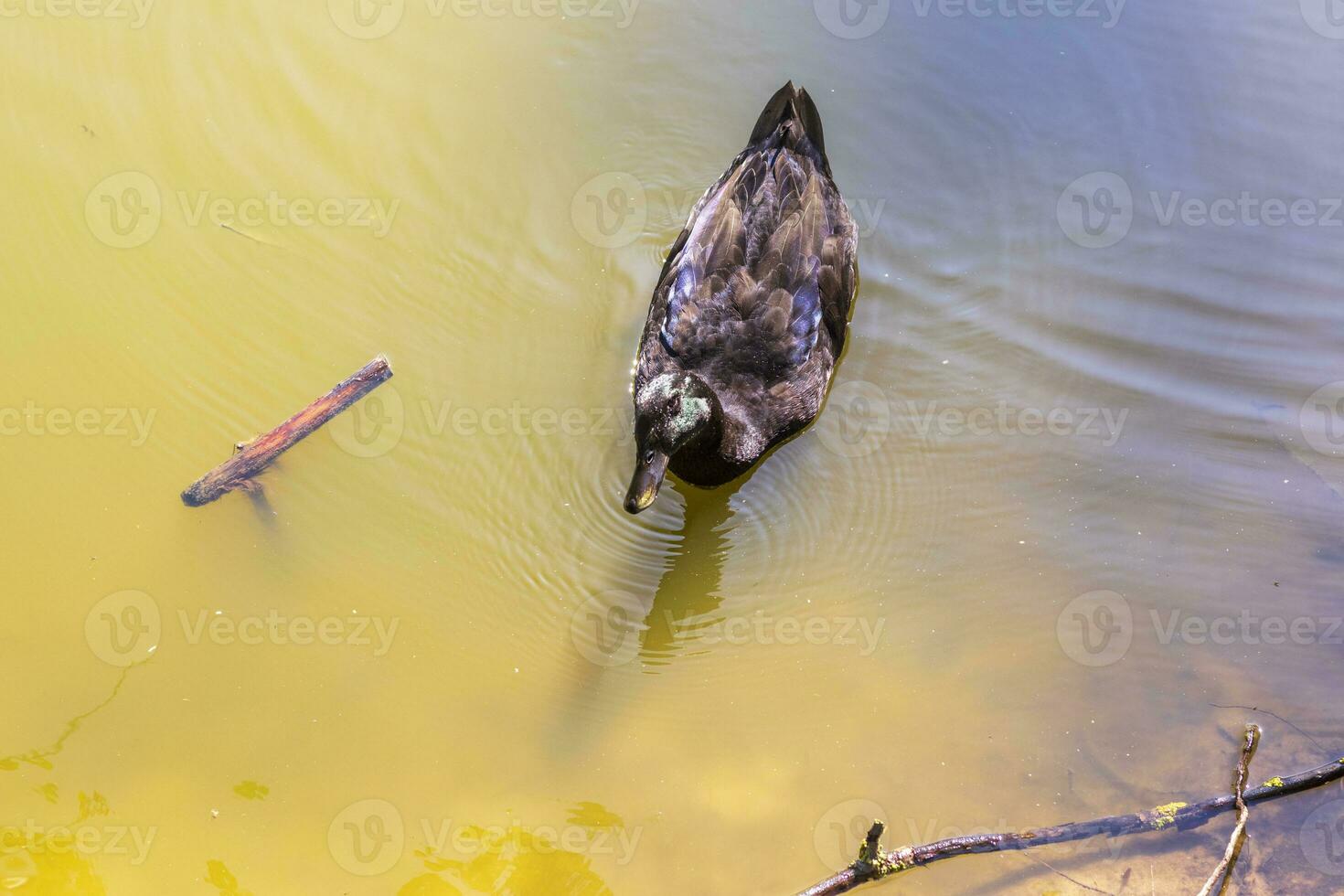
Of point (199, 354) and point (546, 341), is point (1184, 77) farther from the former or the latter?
point (199, 354)

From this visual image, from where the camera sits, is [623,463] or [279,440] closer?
[279,440]

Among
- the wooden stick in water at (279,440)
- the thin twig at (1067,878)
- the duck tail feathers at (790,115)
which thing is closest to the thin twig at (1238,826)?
the thin twig at (1067,878)

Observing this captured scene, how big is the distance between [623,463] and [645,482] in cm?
51

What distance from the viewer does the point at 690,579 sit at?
187 inches

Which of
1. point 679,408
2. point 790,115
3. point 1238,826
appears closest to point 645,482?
point 679,408

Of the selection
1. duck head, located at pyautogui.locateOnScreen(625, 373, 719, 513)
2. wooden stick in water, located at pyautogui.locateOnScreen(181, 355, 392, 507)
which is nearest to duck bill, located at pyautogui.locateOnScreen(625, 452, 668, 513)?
duck head, located at pyautogui.locateOnScreen(625, 373, 719, 513)

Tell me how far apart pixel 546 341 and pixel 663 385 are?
934 mm

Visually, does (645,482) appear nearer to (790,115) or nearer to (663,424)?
(663,424)

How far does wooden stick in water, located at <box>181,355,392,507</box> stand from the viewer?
15.1 feet

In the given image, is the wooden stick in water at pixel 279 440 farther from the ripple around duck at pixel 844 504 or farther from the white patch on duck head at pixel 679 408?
the ripple around duck at pixel 844 504

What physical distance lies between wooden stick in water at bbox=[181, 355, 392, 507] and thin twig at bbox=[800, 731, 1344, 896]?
3044 millimetres

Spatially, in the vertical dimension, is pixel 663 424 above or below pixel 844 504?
above

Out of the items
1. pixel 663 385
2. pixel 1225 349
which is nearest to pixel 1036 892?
pixel 663 385

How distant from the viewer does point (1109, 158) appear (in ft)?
20.6
